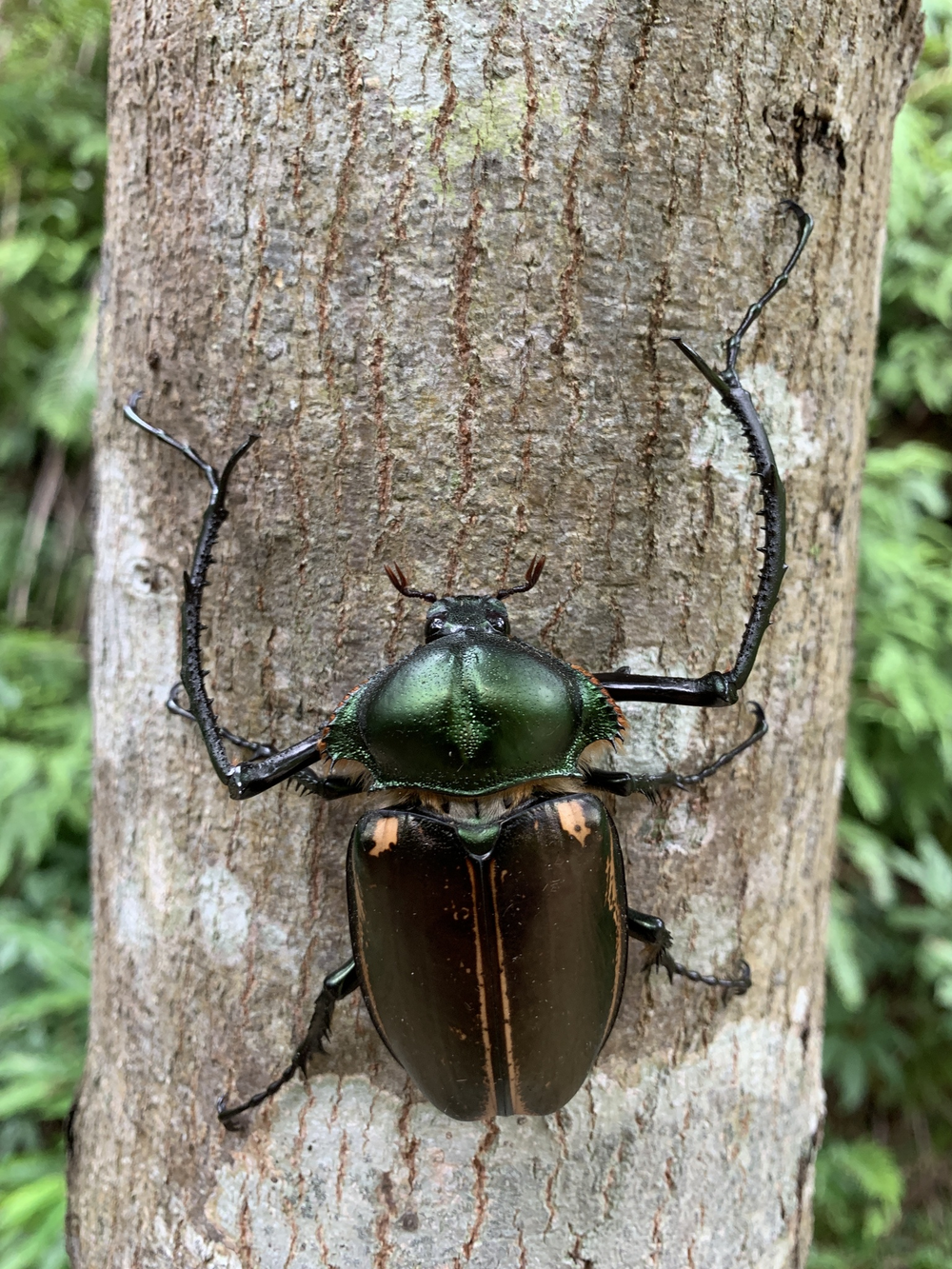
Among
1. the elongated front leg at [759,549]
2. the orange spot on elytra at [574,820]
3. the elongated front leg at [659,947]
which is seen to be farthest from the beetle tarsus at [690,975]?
the elongated front leg at [759,549]

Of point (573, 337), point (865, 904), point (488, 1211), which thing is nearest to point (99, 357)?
point (573, 337)

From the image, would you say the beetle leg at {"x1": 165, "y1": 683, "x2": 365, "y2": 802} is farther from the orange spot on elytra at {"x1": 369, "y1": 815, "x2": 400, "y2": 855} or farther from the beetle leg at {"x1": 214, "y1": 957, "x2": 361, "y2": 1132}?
the beetle leg at {"x1": 214, "y1": 957, "x2": 361, "y2": 1132}

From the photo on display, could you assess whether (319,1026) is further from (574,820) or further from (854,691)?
(854,691)

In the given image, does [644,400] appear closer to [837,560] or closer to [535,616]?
[535,616]

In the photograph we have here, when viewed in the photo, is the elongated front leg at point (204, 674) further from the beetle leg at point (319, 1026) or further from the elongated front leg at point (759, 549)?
the elongated front leg at point (759, 549)

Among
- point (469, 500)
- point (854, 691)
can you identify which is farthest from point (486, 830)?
point (854, 691)

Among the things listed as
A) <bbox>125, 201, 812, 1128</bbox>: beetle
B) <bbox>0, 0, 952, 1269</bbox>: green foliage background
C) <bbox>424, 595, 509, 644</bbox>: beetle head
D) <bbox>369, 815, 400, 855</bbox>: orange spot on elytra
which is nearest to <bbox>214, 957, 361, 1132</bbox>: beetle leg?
<bbox>125, 201, 812, 1128</bbox>: beetle
